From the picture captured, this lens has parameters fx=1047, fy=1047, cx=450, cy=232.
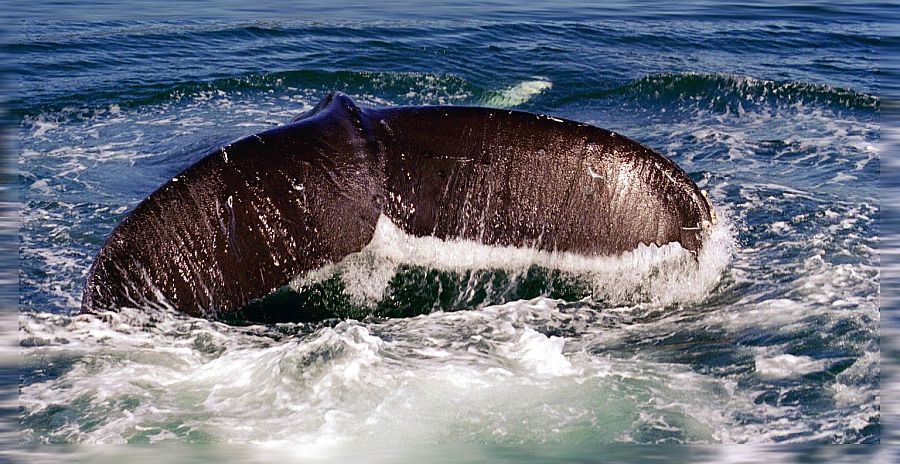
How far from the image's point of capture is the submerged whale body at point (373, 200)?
14.8 ft

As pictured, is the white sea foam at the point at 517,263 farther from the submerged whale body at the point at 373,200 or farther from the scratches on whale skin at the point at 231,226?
the scratches on whale skin at the point at 231,226

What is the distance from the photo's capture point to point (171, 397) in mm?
4242

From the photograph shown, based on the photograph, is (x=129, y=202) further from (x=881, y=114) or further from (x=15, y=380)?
(x=881, y=114)

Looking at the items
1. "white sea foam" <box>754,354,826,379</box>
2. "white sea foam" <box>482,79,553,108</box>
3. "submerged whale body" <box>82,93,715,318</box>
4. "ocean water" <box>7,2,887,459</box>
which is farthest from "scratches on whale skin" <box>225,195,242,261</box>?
"white sea foam" <box>482,79,553,108</box>

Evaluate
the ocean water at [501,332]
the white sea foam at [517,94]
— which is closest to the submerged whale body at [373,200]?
the ocean water at [501,332]

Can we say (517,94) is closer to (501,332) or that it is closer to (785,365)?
(501,332)

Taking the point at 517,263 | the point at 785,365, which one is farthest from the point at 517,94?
the point at 785,365

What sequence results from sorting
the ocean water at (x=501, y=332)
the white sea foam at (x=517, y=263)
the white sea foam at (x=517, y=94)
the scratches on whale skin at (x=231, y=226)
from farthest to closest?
the white sea foam at (x=517, y=94) < the white sea foam at (x=517, y=263) < the scratches on whale skin at (x=231, y=226) < the ocean water at (x=501, y=332)

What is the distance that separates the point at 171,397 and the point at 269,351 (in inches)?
20.5

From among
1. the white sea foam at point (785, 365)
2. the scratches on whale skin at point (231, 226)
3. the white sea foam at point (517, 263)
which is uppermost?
the scratches on whale skin at point (231, 226)

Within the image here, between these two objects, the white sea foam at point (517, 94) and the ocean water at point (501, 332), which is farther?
the white sea foam at point (517, 94)

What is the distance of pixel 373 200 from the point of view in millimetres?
4723

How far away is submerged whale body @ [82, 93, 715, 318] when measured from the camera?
4.50 metres

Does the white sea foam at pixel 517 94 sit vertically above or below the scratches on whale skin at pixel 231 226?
below
